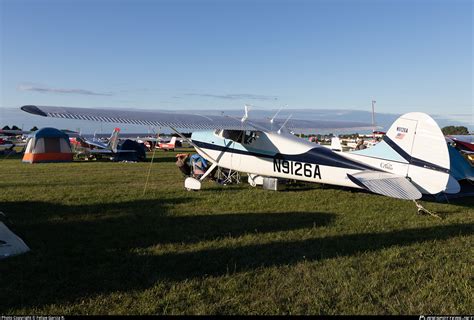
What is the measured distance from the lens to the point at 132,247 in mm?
4820

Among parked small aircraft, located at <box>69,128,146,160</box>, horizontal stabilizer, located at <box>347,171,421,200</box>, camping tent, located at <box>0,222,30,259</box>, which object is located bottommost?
parked small aircraft, located at <box>69,128,146,160</box>

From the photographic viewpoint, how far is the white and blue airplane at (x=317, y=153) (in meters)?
6.89

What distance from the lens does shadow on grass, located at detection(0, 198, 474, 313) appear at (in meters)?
3.65

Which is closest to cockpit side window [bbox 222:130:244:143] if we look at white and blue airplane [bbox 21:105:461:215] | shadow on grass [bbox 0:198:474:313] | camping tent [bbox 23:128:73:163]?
white and blue airplane [bbox 21:105:461:215]

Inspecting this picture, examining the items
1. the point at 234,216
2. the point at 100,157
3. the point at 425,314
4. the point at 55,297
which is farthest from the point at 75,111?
the point at 100,157

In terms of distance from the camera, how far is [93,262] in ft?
14.0

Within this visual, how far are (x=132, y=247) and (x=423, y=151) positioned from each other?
5.31 metres

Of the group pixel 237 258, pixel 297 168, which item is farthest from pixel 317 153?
pixel 237 258

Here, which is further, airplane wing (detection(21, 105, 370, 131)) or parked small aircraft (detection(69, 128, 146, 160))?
parked small aircraft (detection(69, 128, 146, 160))

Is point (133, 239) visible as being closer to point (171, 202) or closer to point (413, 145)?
point (171, 202)

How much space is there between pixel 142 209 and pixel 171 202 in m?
0.83

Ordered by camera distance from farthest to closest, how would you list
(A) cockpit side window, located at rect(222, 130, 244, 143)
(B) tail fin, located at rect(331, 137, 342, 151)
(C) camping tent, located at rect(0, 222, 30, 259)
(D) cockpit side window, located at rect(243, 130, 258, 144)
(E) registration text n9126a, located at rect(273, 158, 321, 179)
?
(B) tail fin, located at rect(331, 137, 342, 151)
(A) cockpit side window, located at rect(222, 130, 244, 143)
(D) cockpit side window, located at rect(243, 130, 258, 144)
(E) registration text n9126a, located at rect(273, 158, 321, 179)
(C) camping tent, located at rect(0, 222, 30, 259)

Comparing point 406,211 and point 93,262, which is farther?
point 406,211

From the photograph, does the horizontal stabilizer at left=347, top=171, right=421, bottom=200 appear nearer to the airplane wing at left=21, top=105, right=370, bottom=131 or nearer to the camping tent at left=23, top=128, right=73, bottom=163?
the airplane wing at left=21, top=105, right=370, bottom=131
